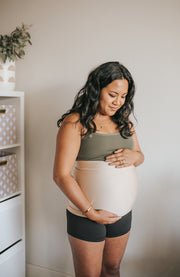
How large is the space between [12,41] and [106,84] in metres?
0.82

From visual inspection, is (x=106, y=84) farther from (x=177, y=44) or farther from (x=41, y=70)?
(x=41, y=70)

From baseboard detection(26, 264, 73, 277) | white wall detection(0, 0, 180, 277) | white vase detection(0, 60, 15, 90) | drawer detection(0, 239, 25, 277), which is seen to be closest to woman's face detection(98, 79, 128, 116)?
white wall detection(0, 0, 180, 277)

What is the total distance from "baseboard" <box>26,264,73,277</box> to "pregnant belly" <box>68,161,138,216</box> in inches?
39.9

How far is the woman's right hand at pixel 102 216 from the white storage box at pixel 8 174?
30.3 inches

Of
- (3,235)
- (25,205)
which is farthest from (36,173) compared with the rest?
(3,235)

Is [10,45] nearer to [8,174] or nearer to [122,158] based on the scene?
[8,174]

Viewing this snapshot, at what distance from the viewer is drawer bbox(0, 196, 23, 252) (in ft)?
5.82

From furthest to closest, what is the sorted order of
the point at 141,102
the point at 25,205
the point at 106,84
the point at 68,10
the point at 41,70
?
the point at 25,205 → the point at 41,70 → the point at 68,10 → the point at 141,102 → the point at 106,84

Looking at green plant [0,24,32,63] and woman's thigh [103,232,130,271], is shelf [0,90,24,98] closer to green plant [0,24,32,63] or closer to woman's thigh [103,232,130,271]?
green plant [0,24,32,63]

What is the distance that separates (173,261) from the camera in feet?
5.66

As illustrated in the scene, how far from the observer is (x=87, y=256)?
1.27 meters

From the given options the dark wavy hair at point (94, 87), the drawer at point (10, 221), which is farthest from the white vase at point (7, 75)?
the drawer at point (10, 221)

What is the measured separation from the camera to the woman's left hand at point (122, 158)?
127 cm

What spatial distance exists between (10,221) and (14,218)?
4cm
